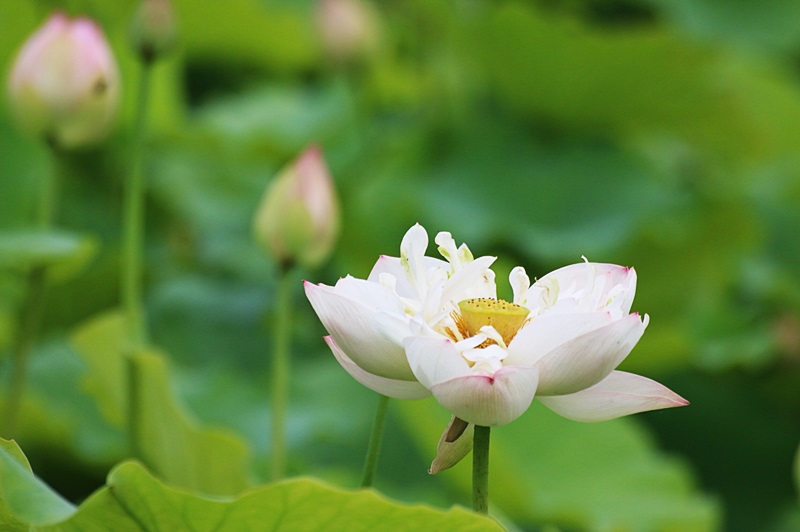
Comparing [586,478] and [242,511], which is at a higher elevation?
[242,511]

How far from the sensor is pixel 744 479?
1.50 m

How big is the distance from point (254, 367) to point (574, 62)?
1.80ft

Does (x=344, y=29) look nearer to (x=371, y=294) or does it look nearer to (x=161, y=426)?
(x=161, y=426)

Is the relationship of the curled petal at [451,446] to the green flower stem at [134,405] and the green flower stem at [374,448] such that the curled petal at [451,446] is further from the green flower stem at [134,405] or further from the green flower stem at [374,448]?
the green flower stem at [134,405]

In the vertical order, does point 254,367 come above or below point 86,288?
below

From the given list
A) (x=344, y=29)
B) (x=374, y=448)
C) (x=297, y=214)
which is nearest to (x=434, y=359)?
(x=374, y=448)

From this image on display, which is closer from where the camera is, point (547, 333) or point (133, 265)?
point (547, 333)

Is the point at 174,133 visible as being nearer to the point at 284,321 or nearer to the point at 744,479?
the point at 284,321

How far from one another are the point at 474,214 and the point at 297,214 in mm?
723

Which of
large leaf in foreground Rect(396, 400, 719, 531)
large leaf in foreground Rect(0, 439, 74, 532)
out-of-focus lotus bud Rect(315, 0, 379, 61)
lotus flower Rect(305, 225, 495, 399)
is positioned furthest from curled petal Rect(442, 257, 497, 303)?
out-of-focus lotus bud Rect(315, 0, 379, 61)

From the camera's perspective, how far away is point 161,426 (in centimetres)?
75

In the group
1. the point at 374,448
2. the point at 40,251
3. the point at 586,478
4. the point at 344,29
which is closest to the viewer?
the point at 374,448

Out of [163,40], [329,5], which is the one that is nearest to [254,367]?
[329,5]

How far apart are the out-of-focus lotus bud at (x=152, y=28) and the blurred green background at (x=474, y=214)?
0.38 meters
